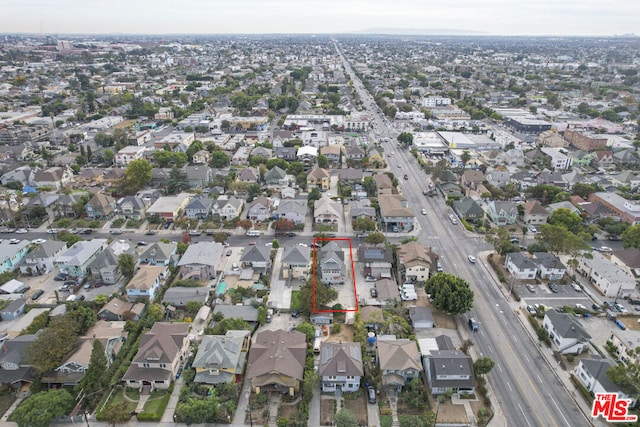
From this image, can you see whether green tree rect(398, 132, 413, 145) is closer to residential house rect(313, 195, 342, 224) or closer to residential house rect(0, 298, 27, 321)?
residential house rect(313, 195, 342, 224)

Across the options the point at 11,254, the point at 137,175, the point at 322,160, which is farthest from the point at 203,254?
the point at 322,160

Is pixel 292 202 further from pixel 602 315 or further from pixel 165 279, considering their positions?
pixel 602 315

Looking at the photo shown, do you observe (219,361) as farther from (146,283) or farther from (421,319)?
(421,319)

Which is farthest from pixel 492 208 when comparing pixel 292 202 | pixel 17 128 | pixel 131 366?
pixel 17 128

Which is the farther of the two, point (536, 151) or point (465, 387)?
point (536, 151)

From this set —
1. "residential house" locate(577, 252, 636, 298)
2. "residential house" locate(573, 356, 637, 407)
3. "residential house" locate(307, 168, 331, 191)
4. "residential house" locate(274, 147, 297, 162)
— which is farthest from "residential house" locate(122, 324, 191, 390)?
"residential house" locate(274, 147, 297, 162)

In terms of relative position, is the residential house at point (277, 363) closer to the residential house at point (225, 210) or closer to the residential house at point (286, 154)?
the residential house at point (225, 210)

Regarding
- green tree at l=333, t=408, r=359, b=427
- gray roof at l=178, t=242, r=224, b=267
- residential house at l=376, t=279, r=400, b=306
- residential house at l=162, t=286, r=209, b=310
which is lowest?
residential house at l=162, t=286, r=209, b=310
